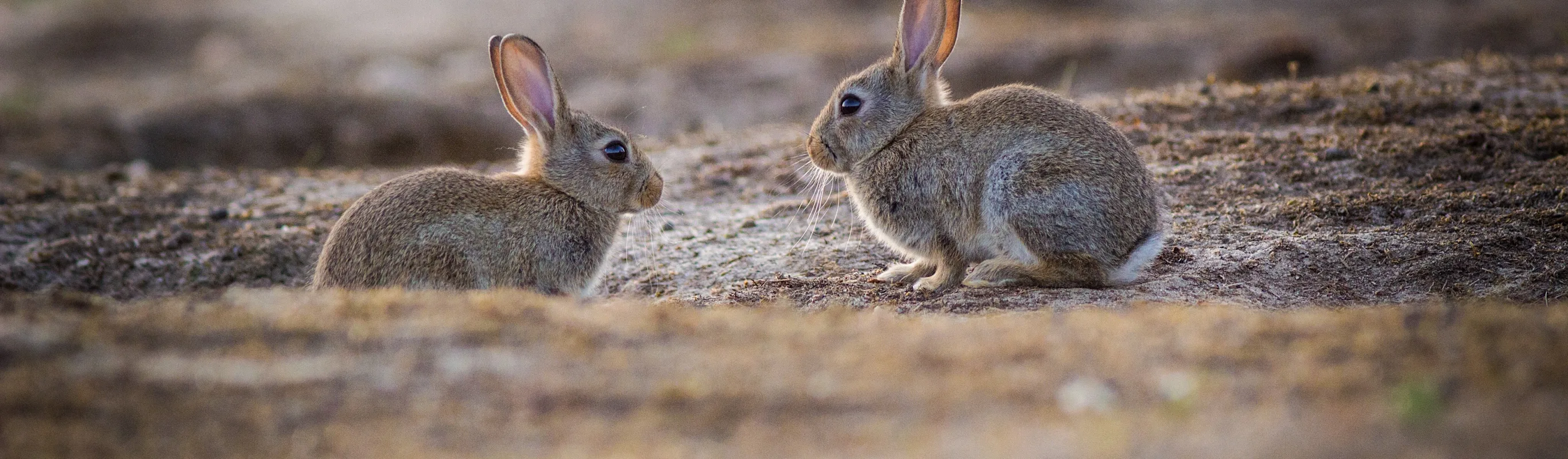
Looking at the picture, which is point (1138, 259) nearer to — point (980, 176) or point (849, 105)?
point (980, 176)

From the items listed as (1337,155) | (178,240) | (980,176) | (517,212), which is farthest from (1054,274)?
(178,240)

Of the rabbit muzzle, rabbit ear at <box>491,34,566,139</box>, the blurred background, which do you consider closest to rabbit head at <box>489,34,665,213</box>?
rabbit ear at <box>491,34,566,139</box>

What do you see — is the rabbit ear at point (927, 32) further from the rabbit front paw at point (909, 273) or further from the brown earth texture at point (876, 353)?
the rabbit front paw at point (909, 273)

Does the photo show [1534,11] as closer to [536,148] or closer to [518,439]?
[536,148]

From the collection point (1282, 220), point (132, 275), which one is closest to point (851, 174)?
point (1282, 220)

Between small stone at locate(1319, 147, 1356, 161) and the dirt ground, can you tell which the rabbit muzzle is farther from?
small stone at locate(1319, 147, 1356, 161)

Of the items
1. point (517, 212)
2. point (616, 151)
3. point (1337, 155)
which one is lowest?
point (1337, 155)

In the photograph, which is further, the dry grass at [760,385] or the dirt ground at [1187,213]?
the dirt ground at [1187,213]

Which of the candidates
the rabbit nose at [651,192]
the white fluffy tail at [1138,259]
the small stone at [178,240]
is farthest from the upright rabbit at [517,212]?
the white fluffy tail at [1138,259]
